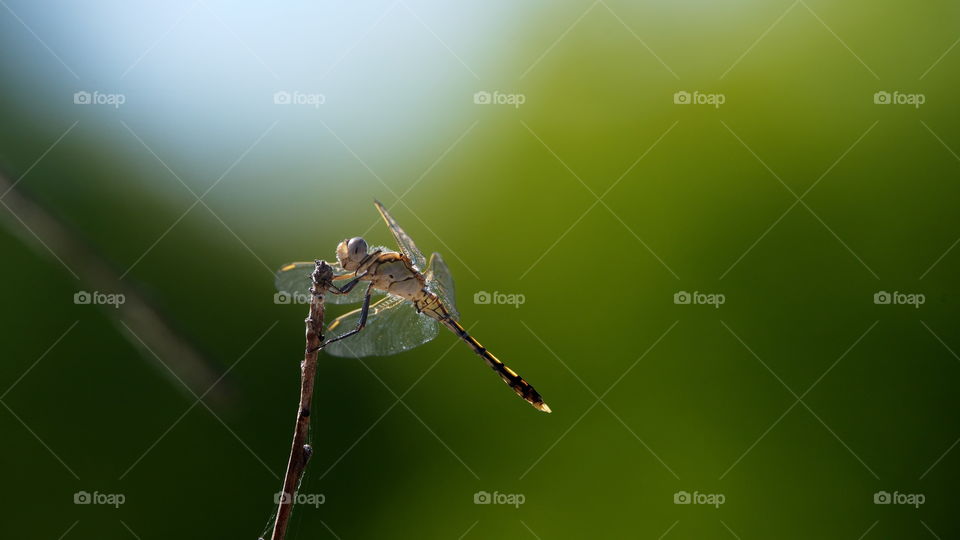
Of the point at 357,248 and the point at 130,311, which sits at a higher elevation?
the point at 130,311

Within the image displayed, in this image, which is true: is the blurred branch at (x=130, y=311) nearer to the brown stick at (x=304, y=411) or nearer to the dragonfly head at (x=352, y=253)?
the dragonfly head at (x=352, y=253)

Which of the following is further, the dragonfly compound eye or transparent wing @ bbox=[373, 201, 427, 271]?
transparent wing @ bbox=[373, 201, 427, 271]

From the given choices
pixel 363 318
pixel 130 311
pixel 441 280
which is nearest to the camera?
pixel 363 318

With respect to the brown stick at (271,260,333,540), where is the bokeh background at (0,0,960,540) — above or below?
above

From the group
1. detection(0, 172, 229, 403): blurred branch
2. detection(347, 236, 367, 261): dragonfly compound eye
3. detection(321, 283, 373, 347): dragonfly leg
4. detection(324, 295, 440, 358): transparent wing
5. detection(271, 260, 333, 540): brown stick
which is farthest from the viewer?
detection(0, 172, 229, 403): blurred branch

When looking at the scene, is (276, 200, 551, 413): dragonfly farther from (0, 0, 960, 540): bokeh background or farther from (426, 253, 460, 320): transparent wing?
(0, 0, 960, 540): bokeh background

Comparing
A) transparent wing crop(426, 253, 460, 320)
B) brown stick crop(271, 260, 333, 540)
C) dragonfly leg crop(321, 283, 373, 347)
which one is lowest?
brown stick crop(271, 260, 333, 540)

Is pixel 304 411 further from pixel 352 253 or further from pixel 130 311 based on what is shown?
pixel 130 311

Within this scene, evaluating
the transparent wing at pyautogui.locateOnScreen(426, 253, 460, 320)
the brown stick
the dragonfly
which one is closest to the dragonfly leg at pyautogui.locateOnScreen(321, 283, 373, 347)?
the dragonfly

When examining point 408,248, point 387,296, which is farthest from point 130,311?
point 408,248
